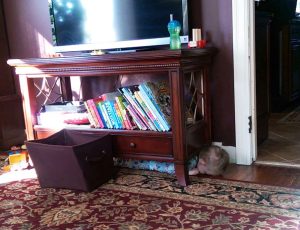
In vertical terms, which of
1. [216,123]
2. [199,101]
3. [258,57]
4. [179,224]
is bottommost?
[179,224]

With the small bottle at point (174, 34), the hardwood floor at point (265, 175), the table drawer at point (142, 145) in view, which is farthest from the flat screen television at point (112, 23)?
the hardwood floor at point (265, 175)

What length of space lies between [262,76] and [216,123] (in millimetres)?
646

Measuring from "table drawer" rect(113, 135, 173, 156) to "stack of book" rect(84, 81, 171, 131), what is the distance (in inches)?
2.6

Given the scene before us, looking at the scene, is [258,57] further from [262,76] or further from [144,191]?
[144,191]

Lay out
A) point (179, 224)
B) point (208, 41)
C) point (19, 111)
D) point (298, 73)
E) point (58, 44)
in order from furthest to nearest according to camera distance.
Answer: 1. point (298, 73)
2. point (19, 111)
3. point (58, 44)
4. point (208, 41)
5. point (179, 224)

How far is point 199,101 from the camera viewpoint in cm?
236

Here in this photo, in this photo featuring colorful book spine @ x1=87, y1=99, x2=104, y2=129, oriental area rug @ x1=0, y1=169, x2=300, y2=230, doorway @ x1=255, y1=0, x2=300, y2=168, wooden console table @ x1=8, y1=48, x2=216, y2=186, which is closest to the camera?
oriental area rug @ x1=0, y1=169, x2=300, y2=230

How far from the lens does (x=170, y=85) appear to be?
1960 mm

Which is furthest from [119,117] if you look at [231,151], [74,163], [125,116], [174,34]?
[231,151]

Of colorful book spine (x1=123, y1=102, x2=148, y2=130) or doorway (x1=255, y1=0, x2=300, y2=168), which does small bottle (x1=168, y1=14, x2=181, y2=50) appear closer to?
colorful book spine (x1=123, y1=102, x2=148, y2=130)

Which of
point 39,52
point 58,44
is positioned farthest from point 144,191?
point 39,52

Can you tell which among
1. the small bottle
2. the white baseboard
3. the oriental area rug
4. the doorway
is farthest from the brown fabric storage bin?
the doorway

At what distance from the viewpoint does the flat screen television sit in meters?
2.24

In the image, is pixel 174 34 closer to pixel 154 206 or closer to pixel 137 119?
pixel 137 119
